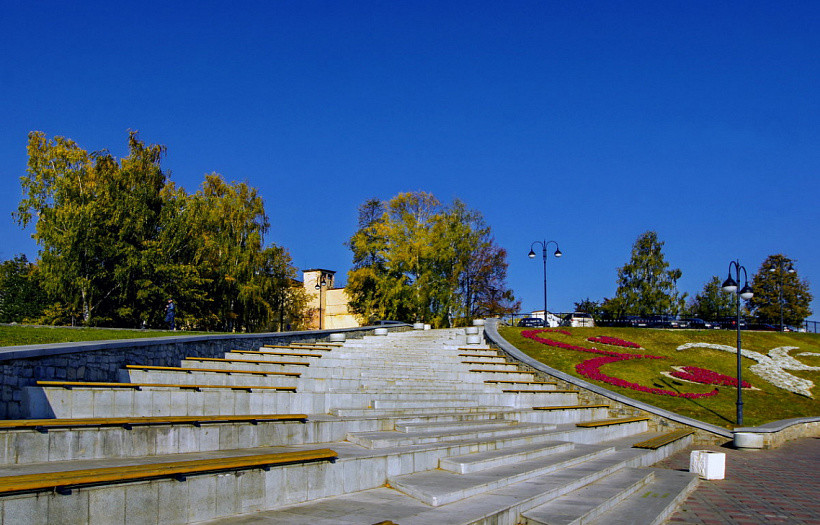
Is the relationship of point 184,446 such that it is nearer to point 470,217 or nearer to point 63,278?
point 63,278

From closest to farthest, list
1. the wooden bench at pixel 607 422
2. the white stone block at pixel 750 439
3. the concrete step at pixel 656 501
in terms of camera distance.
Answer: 1. the concrete step at pixel 656 501
2. the wooden bench at pixel 607 422
3. the white stone block at pixel 750 439

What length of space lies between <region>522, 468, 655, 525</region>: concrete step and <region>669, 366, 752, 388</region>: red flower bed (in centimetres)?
1584

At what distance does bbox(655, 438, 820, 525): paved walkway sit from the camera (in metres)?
8.90

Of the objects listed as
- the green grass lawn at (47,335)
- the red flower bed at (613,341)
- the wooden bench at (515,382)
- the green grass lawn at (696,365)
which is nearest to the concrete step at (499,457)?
the wooden bench at (515,382)

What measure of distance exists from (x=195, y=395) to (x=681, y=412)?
54.5ft

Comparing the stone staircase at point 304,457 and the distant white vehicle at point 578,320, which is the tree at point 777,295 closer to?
the distant white vehicle at point 578,320

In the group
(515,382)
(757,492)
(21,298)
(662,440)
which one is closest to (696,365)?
(515,382)

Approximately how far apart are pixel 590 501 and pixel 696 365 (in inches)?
872

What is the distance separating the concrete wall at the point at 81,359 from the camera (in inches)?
340

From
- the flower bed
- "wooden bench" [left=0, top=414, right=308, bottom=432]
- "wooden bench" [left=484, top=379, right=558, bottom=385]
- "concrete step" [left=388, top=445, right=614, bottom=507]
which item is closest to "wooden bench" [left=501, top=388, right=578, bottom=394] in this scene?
"wooden bench" [left=484, top=379, right=558, bottom=385]

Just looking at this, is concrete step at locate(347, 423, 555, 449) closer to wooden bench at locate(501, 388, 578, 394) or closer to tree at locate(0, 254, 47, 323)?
wooden bench at locate(501, 388, 578, 394)

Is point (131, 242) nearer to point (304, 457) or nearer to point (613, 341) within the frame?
point (613, 341)

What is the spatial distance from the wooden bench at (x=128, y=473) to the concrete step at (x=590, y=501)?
9.61 ft

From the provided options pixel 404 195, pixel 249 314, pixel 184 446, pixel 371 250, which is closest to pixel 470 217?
pixel 404 195
